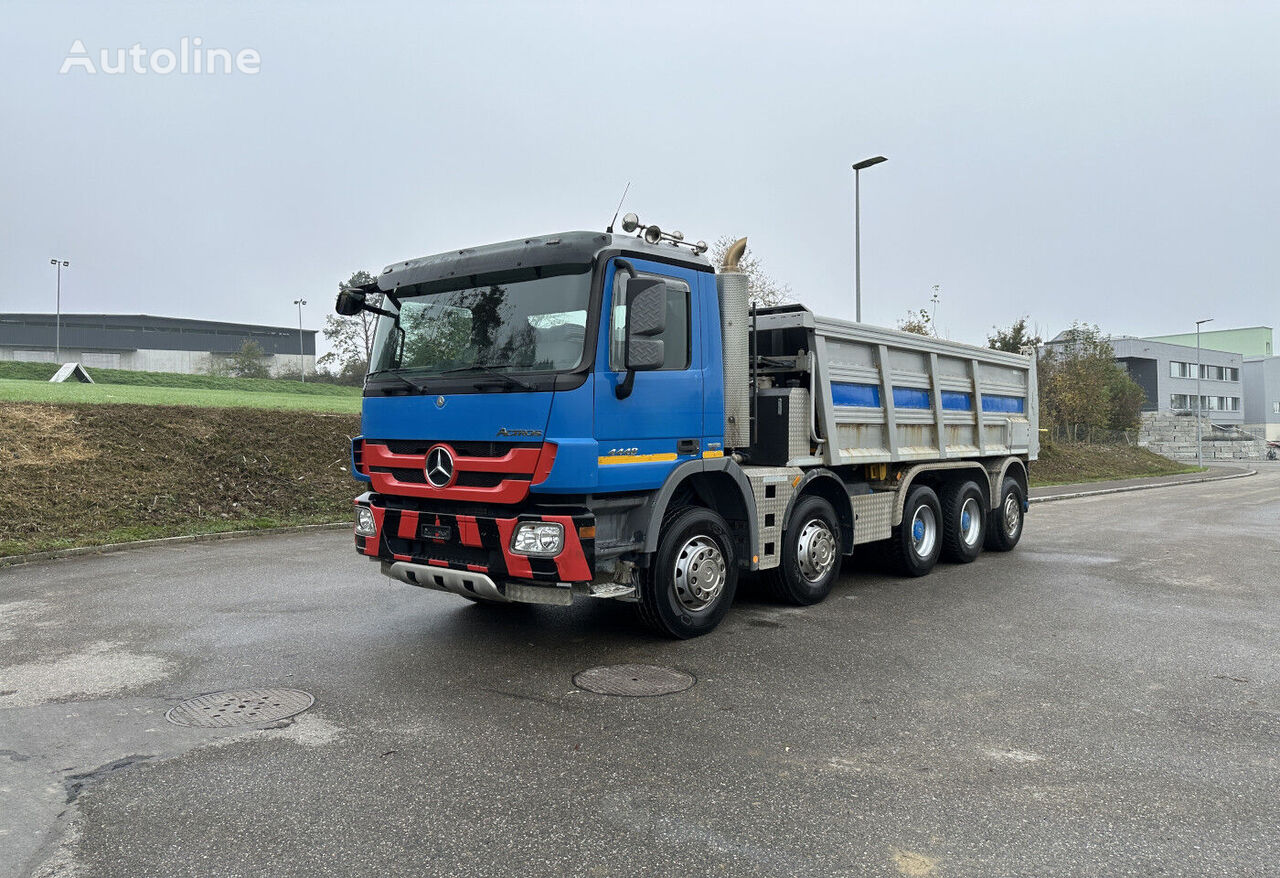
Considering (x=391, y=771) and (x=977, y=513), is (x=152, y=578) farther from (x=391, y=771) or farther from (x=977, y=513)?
(x=977, y=513)

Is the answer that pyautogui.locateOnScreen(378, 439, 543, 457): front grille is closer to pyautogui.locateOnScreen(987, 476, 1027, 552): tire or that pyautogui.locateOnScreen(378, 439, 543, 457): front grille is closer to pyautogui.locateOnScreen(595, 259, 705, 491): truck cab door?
pyautogui.locateOnScreen(595, 259, 705, 491): truck cab door

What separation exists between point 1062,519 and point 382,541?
1417 cm

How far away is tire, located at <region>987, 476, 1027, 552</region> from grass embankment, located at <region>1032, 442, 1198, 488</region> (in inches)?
650

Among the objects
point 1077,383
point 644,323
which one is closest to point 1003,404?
point 644,323

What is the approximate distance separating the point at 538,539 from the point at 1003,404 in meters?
7.64

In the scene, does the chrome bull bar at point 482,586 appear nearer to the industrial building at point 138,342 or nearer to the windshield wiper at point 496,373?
the windshield wiper at point 496,373

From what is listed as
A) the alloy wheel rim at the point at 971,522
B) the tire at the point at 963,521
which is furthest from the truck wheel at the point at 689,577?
the alloy wheel rim at the point at 971,522

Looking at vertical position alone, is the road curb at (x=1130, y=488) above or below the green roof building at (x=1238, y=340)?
below

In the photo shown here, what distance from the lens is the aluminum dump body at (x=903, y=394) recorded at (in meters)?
7.52

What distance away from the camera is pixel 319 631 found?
6770 mm

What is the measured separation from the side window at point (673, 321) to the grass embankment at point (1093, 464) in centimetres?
2348

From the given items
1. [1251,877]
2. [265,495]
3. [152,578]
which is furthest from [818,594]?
[265,495]

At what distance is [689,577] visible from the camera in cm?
627

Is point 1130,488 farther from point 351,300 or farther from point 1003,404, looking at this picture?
point 351,300
